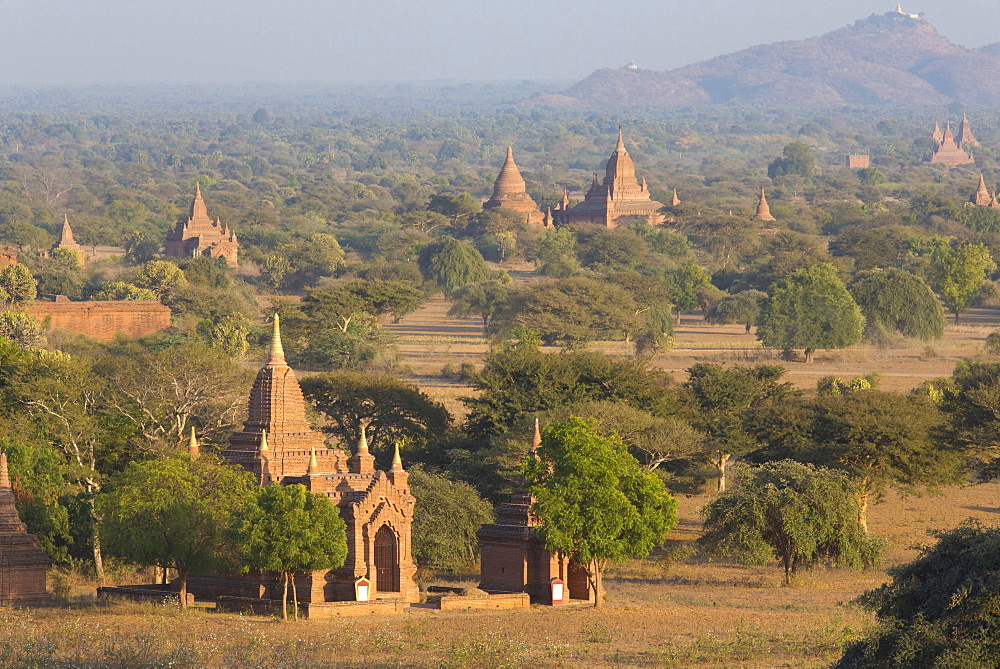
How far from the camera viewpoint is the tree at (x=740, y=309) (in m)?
81.6

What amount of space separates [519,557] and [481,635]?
4162 mm

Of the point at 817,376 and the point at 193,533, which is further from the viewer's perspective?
the point at 817,376

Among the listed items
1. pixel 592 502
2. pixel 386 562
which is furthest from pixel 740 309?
pixel 386 562

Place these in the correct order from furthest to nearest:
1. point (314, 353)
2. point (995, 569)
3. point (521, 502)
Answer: point (314, 353) < point (521, 502) < point (995, 569)

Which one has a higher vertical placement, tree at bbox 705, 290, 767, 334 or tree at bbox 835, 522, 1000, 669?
tree at bbox 835, 522, 1000, 669

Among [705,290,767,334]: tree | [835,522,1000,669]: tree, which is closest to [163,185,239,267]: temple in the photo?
[705,290,767,334]: tree

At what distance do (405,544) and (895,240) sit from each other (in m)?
79.4

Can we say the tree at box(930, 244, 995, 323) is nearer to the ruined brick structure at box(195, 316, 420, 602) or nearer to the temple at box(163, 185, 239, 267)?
the temple at box(163, 185, 239, 267)

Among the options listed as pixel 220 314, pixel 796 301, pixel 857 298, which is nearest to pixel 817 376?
pixel 796 301

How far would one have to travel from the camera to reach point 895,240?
110 m

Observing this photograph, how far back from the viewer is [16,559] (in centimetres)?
Result: 3372

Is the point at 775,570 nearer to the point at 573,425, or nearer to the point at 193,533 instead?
the point at 573,425

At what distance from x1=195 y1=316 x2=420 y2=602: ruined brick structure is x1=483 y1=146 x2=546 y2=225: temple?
314ft

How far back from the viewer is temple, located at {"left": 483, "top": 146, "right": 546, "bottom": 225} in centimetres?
13312
